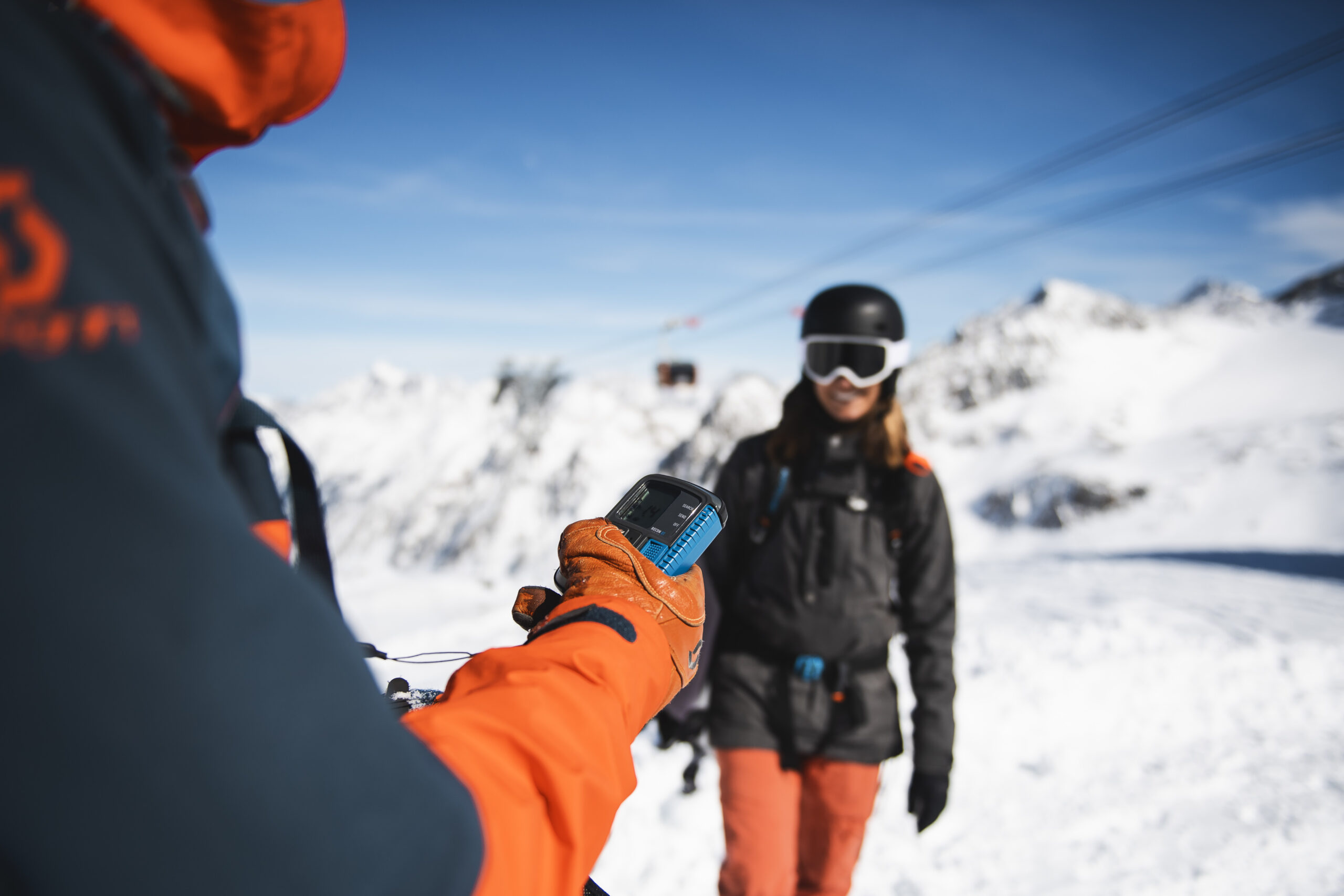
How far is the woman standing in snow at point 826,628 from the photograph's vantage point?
2.73m

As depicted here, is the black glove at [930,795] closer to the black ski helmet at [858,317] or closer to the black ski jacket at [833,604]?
the black ski jacket at [833,604]

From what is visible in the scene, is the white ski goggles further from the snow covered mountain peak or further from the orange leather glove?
the snow covered mountain peak

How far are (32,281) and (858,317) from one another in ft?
10.3

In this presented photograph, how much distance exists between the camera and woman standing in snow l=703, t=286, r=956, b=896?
273 cm

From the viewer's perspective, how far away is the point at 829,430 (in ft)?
10.0

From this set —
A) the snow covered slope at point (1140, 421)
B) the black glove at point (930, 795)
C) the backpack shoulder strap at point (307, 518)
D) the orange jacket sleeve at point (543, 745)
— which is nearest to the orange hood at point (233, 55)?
the backpack shoulder strap at point (307, 518)

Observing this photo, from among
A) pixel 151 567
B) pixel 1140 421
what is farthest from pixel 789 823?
pixel 1140 421

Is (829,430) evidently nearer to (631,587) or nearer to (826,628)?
(826,628)

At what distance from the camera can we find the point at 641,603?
1375 mm

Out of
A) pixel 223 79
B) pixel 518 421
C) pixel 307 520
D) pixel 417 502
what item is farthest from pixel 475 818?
pixel 417 502

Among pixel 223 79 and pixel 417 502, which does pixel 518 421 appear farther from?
pixel 223 79

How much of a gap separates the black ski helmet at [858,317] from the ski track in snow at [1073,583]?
2.34m

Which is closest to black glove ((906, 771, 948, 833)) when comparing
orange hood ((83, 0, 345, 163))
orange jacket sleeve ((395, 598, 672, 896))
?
orange jacket sleeve ((395, 598, 672, 896))

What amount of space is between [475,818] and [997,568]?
1154 centimetres
